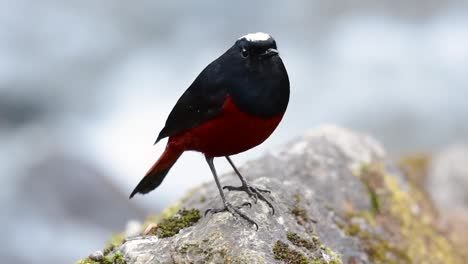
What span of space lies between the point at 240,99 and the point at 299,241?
0.91 meters

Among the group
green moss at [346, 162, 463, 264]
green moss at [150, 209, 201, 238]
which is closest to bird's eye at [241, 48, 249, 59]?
green moss at [150, 209, 201, 238]

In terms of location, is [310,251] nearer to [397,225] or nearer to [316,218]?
[316,218]

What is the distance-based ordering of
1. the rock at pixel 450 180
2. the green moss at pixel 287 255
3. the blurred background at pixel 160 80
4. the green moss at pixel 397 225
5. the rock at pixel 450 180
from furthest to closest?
the blurred background at pixel 160 80, the rock at pixel 450 180, the rock at pixel 450 180, the green moss at pixel 397 225, the green moss at pixel 287 255

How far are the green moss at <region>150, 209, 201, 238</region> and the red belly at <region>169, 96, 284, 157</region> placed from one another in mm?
407

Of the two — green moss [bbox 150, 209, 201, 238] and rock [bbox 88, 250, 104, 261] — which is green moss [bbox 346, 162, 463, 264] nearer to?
green moss [bbox 150, 209, 201, 238]

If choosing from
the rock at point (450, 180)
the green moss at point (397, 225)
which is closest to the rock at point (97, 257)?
the green moss at point (397, 225)

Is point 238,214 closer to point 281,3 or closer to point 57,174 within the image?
point 57,174

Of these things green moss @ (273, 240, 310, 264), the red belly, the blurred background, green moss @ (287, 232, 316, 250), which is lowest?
green moss @ (273, 240, 310, 264)

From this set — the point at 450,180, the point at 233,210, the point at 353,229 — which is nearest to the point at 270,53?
the point at 233,210

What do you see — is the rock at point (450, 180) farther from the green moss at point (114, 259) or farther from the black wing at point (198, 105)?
the green moss at point (114, 259)

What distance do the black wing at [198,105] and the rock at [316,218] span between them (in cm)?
54

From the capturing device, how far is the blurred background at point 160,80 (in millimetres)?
13172

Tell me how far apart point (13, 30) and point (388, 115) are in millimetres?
9138

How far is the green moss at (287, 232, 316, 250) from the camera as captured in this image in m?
4.12
